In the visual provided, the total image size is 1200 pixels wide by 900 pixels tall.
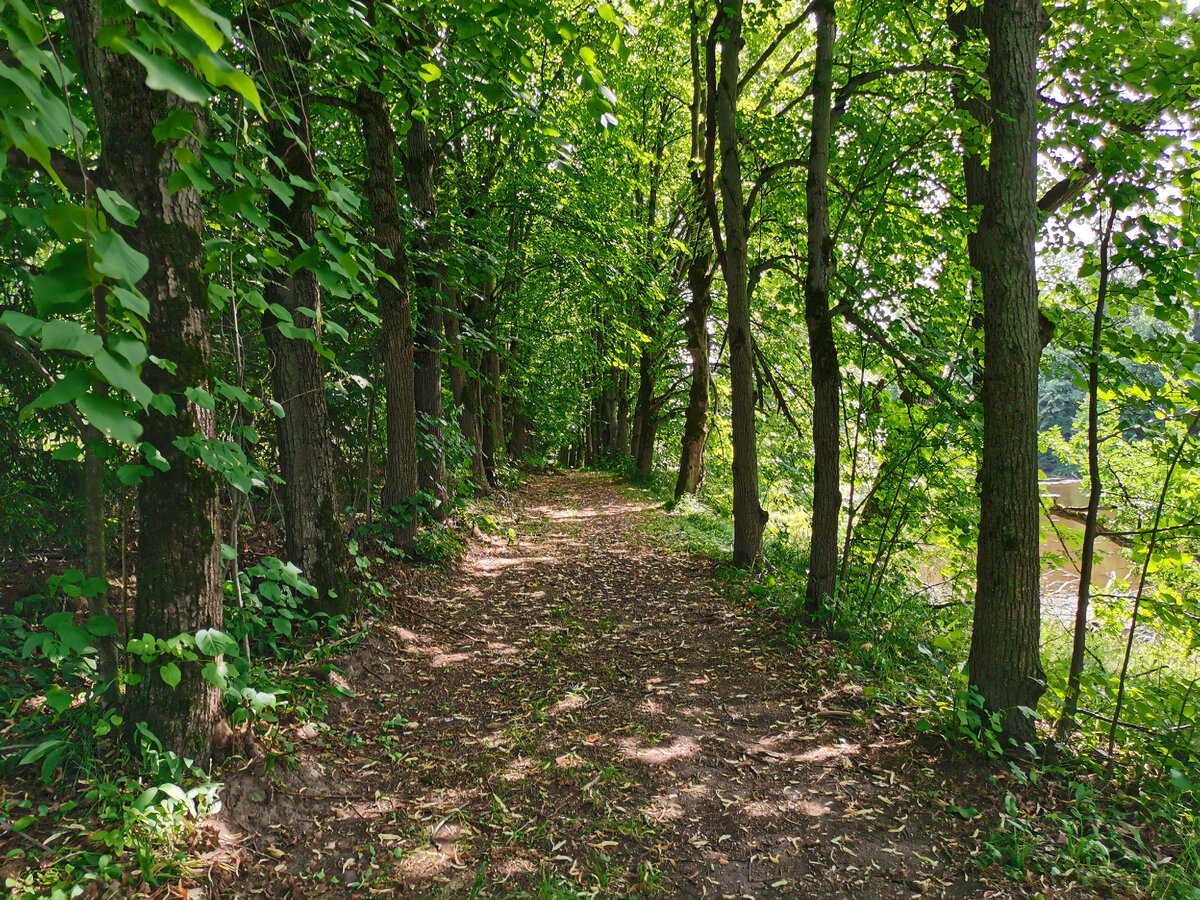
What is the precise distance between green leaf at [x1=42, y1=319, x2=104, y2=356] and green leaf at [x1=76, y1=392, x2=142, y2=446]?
0.10 m

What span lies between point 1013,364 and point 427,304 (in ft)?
21.4

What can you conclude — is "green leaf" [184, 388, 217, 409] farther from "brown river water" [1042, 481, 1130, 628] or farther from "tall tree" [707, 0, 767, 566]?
"tall tree" [707, 0, 767, 566]

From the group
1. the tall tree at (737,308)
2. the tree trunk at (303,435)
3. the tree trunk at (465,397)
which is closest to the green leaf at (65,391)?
the tree trunk at (303,435)

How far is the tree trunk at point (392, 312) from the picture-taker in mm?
6375

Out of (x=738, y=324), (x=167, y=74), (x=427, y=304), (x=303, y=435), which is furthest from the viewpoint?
(x=427, y=304)

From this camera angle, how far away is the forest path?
118 inches

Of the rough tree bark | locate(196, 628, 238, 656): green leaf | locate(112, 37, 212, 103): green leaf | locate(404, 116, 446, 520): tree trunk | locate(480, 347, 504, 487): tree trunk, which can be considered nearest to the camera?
locate(112, 37, 212, 103): green leaf

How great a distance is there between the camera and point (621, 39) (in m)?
2.22

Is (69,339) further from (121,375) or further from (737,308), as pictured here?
(737,308)

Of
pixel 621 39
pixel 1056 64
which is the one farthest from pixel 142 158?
pixel 1056 64

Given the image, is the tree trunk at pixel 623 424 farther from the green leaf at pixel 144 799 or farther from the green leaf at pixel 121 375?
the green leaf at pixel 121 375

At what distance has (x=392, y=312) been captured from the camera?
6984mm

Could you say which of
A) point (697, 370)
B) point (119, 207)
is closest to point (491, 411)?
point (697, 370)

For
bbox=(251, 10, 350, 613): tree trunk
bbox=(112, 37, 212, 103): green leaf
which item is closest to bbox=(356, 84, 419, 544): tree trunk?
bbox=(251, 10, 350, 613): tree trunk
